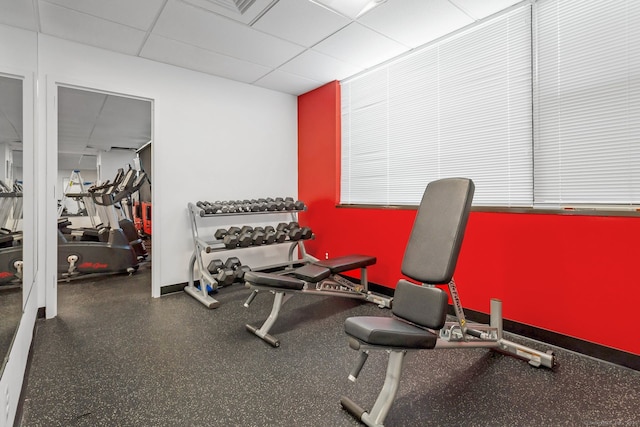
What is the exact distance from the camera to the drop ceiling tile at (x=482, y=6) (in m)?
2.40

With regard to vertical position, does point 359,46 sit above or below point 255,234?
above

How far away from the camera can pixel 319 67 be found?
356 cm

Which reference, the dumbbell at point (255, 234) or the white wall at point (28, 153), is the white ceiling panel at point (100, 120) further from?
the dumbbell at point (255, 234)

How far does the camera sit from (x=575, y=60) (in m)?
2.21

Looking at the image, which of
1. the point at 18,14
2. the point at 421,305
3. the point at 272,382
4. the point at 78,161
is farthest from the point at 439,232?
the point at 78,161

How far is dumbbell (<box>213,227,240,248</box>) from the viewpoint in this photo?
11.1 feet

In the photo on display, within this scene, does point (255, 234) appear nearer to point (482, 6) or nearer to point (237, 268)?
point (237, 268)

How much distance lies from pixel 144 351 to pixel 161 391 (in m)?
0.58

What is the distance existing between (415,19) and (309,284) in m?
2.36

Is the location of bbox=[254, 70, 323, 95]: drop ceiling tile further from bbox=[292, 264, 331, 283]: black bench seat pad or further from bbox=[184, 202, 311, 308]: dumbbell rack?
bbox=[292, 264, 331, 283]: black bench seat pad

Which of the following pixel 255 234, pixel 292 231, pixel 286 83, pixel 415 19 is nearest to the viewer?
pixel 415 19

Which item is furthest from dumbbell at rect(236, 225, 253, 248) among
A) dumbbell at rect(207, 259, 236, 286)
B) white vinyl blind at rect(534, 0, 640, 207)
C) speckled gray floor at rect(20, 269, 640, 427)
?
white vinyl blind at rect(534, 0, 640, 207)

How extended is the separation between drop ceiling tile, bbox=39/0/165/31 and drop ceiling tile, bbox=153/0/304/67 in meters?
0.09

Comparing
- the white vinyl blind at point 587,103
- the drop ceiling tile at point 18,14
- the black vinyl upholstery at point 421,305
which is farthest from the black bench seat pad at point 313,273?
the drop ceiling tile at point 18,14
